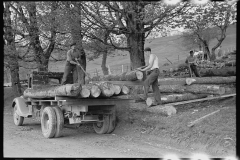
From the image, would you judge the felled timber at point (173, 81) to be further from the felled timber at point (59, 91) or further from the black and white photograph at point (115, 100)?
the felled timber at point (59, 91)

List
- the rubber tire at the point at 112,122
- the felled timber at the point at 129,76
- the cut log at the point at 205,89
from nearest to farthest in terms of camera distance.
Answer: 1. the rubber tire at the point at 112,122
2. the felled timber at the point at 129,76
3. the cut log at the point at 205,89

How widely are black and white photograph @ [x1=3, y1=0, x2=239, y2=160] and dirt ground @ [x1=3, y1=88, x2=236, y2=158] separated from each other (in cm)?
3

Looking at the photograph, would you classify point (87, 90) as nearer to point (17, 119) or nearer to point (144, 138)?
point (144, 138)

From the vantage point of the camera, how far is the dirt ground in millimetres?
6973

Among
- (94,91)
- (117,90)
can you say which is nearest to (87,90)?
(94,91)

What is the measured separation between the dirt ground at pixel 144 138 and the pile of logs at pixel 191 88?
457mm

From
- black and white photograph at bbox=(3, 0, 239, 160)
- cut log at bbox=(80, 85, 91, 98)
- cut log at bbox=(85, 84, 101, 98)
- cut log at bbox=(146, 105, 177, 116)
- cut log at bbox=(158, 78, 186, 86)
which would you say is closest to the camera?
black and white photograph at bbox=(3, 0, 239, 160)

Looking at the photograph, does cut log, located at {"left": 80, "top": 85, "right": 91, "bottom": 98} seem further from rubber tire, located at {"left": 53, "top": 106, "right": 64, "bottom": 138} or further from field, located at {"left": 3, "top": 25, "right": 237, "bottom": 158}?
field, located at {"left": 3, "top": 25, "right": 237, "bottom": 158}

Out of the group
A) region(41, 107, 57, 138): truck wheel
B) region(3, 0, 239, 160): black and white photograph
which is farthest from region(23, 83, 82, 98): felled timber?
region(41, 107, 57, 138): truck wheel

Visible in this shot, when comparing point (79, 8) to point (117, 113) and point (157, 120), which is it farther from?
point (157, 120)

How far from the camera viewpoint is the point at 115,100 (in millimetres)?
9039

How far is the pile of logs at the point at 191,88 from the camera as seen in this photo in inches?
420

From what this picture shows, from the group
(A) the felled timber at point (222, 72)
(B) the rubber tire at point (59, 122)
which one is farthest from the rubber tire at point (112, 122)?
(A) the felled timber at point (222, 72)

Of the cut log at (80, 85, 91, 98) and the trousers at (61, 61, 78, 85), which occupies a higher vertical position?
the trousers at (61, 61, 78, 85)
